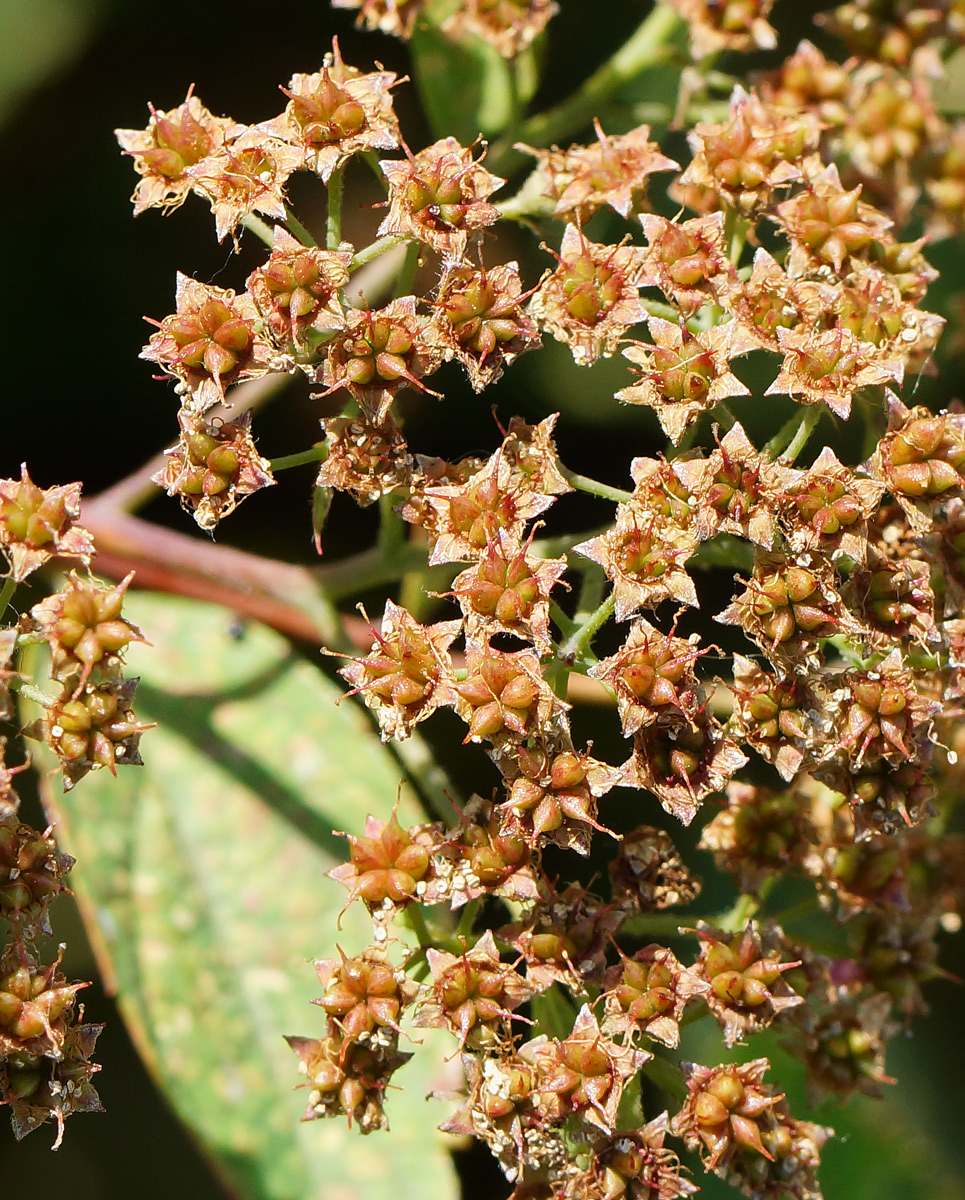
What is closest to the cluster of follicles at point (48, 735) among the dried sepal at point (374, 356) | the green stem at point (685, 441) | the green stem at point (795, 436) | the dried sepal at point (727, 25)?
the dried sepal at point (374, 356)

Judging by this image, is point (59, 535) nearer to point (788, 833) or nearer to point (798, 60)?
point (788, 833)

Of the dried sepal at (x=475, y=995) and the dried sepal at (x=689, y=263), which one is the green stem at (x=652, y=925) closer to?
the dried sepal at (x=475, y=995)

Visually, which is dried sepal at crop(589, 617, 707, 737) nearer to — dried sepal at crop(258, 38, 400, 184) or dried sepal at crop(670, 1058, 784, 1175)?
dried sepal at crop(670, 1058, 784, 1175)

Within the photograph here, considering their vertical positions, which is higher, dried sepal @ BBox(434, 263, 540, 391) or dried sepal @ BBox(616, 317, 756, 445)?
dried sepal @ BBox(434, 263, 540, 391)

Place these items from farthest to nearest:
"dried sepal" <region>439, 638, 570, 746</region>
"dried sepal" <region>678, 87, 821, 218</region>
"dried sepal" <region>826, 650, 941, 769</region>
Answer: "dried sepal" <region>678, 87, 821, 218</region> → "dried sepal" <region>826, 650, 941, 769</region> → "dried sepal" <region>439, 638, 570, 746</region>

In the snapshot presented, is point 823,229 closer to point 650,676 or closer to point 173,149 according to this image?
point 650,676

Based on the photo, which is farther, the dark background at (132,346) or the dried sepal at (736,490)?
the dark background at (132,346)

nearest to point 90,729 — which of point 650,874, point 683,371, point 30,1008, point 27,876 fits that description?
point 27,876

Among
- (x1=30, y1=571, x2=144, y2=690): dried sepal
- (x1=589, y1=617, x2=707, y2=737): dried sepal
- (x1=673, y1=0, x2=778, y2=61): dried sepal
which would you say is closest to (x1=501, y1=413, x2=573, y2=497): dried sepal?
(x1=589, y1=617, x2=707, y2=737): dried sepal
